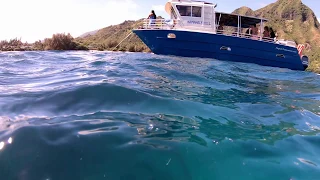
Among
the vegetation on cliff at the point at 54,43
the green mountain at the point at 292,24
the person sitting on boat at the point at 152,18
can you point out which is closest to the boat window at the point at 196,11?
the person sitting on boat at the point at 152,18

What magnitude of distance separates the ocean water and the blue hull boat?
710 cm

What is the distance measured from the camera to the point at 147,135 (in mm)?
2029

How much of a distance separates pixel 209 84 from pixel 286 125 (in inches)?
73.5

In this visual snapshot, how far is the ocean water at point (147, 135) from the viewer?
1634 millimetres

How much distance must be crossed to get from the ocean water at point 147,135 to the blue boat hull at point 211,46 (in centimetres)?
708

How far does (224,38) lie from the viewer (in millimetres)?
10633

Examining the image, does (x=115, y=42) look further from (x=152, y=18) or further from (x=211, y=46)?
(x=211, y=46)

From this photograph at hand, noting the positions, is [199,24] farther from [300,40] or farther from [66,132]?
[300,40]

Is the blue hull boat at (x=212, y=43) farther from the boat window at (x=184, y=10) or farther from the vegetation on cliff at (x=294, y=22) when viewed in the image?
the vegetation on cliff at (x=294, y=22)

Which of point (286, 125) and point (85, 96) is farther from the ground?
point (85, 96)

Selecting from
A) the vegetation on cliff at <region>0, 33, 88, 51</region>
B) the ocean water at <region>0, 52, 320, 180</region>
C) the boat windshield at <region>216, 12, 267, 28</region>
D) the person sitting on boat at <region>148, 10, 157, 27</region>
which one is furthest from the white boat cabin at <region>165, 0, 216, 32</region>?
the ocean water at <region>0, 52, 320, 180</region>

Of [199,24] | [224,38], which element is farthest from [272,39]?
[199,24]

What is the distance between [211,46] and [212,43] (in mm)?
122

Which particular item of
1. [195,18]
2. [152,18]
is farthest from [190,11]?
[152,18]
